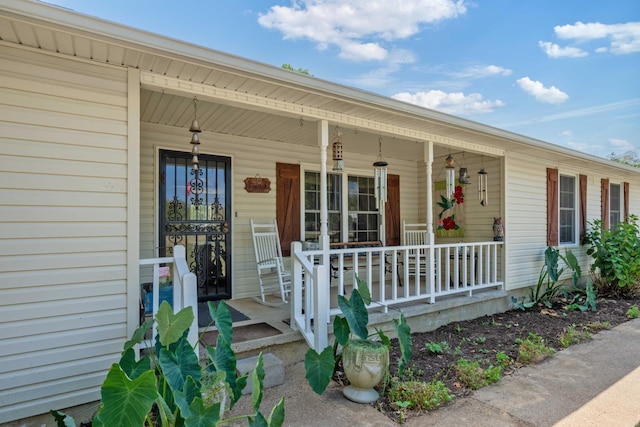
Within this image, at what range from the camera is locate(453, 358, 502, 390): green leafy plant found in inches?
120

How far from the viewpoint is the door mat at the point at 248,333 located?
3.14m

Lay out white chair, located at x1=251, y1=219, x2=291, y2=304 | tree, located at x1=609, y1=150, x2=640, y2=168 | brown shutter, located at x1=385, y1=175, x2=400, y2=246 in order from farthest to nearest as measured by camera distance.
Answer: tree, located at x1=609, y1=150, x2=640, y2=168 → brown shutter, located at x1=385, y1=175, x2=400, y2=246 → white chair, located at x1=251, y1=219, x2=291, y2=304

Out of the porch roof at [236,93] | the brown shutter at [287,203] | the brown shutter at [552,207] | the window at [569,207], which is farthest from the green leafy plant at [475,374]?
the window at [569,207]

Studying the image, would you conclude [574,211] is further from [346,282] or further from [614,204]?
[346,282]

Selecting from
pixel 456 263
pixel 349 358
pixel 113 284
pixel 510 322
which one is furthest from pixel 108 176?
pixel 510 322

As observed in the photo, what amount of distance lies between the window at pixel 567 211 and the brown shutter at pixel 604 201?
1.15 metres

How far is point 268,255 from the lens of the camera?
4.90 metres

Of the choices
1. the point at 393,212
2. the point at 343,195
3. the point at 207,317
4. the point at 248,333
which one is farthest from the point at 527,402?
the point at 393,212

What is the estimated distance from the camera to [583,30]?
12.8m

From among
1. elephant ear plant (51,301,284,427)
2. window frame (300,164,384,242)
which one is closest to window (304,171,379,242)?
window frame (300,164,384,242)

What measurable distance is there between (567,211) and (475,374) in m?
5.44

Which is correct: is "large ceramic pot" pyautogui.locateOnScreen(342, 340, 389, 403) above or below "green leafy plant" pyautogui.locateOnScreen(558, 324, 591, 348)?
above

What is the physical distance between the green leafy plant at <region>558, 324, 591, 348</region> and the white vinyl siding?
14.9 feet

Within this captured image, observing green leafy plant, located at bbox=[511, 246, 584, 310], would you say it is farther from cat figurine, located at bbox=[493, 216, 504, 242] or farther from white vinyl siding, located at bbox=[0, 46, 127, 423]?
white vinyl siding, located at bbox=[0, 46, 127, 423]
